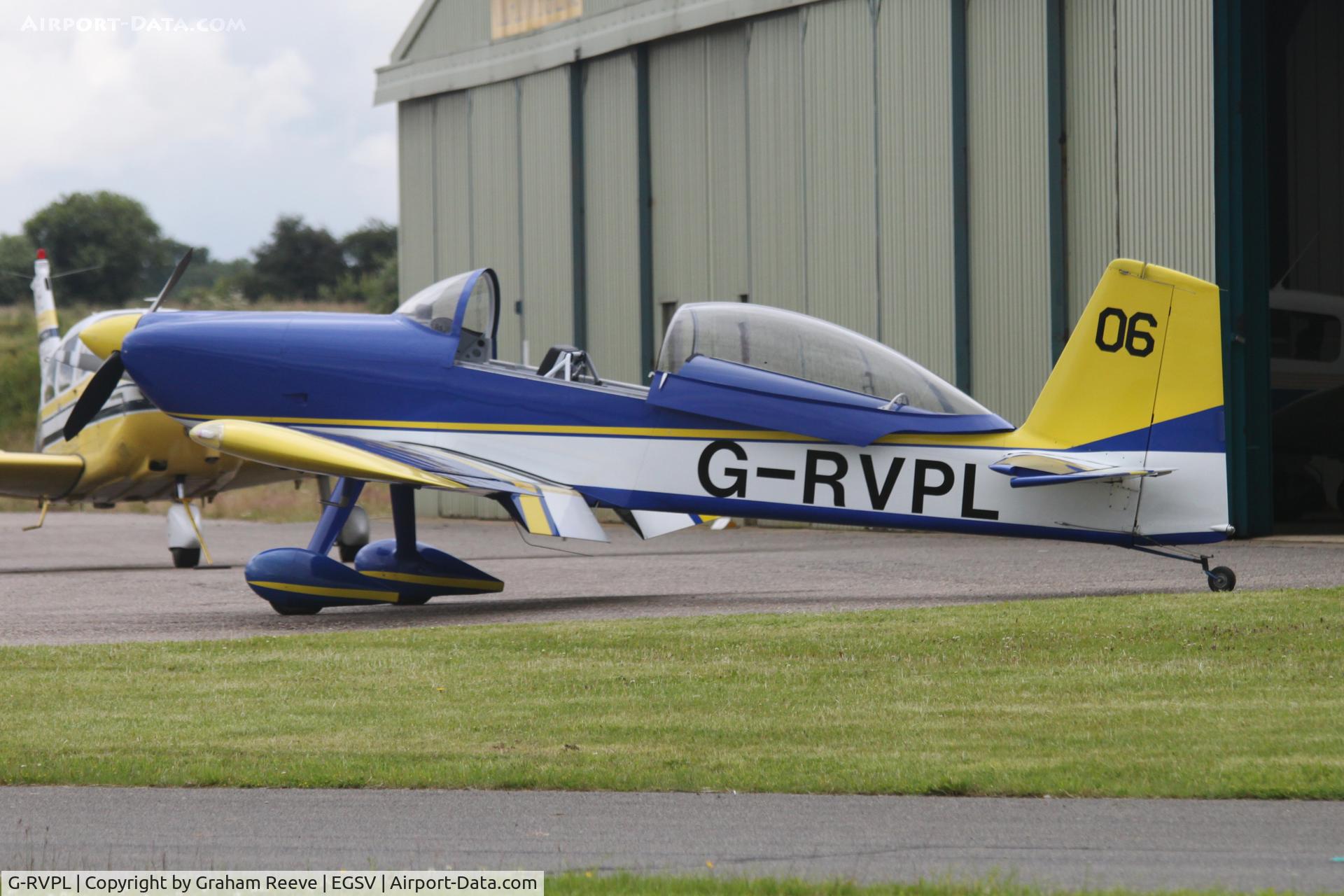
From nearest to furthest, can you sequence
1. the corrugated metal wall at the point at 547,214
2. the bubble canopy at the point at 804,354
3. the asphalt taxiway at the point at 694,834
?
the asphalt taxiway at the point at 694,834
the bubble canopy at the point at 804,354
the corrugated metal wall at the point at 547,214

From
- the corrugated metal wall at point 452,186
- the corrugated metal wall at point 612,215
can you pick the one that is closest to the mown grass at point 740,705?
the corrugated metal wall at point 612,215

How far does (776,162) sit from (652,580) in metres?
11.5

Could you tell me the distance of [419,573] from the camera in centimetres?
1353

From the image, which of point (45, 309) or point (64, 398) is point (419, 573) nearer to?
point (64, 398)

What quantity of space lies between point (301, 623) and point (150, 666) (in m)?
2.68

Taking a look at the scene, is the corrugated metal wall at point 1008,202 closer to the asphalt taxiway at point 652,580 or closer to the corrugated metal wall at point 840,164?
the corrugated metal wall at point 840,164

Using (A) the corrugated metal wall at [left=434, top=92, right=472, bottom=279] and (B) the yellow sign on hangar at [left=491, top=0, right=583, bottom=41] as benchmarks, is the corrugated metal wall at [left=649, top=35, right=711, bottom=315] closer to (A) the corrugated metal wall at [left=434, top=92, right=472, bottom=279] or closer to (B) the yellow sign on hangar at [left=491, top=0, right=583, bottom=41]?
(B) the yellow sign on hangar at [left=491, top=0, right=583, bottom=41]

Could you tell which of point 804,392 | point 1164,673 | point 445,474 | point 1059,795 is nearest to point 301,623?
point 445,474

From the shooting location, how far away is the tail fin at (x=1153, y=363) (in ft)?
41.0

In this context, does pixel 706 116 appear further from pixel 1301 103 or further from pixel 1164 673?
pixel 1164 673

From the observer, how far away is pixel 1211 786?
618cm

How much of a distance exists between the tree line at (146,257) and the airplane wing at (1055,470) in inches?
3018

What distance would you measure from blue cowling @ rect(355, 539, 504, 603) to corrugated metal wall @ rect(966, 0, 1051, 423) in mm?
10781

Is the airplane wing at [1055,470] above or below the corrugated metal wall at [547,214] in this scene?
below
